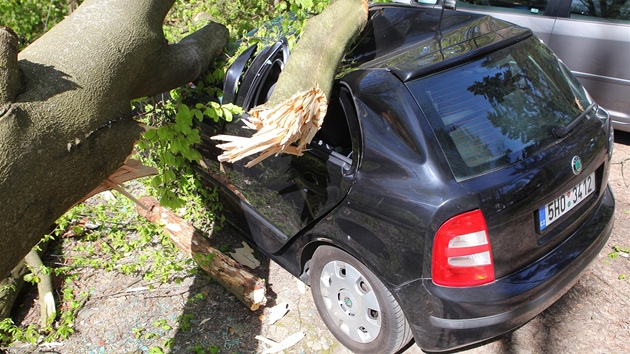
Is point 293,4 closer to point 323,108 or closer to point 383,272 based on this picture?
point 323,108

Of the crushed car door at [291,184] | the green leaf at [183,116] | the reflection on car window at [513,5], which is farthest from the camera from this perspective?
the reflection on car window at [513,5]

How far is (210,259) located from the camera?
12.0 feet

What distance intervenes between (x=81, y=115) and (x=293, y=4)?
8.96 ft

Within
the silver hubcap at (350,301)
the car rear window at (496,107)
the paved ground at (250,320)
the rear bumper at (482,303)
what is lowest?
the paved ground at (250,320)

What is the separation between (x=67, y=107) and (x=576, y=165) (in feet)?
7.89

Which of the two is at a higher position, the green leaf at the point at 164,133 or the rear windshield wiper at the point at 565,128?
the rear windshield wiper at the point at 565,128

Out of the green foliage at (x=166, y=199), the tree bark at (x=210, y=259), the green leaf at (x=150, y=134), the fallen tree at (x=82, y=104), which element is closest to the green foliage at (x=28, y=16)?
the green foliage at (x=166, y=199)

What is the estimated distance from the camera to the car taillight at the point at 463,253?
90.4 inches

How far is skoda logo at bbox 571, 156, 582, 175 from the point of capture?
8.39ft

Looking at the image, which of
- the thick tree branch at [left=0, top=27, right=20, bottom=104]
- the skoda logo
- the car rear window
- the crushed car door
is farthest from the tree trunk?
the skoda logo

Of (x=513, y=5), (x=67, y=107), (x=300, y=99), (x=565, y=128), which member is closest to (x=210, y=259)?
(x=300, y=99)

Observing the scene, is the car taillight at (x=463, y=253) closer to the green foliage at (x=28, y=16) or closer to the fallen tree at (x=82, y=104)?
the fallen tree at (x=82, y=104)

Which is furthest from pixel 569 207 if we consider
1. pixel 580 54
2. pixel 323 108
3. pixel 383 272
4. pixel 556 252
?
pixel 580 54

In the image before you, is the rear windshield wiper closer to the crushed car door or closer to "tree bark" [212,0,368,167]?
the crushed car door
